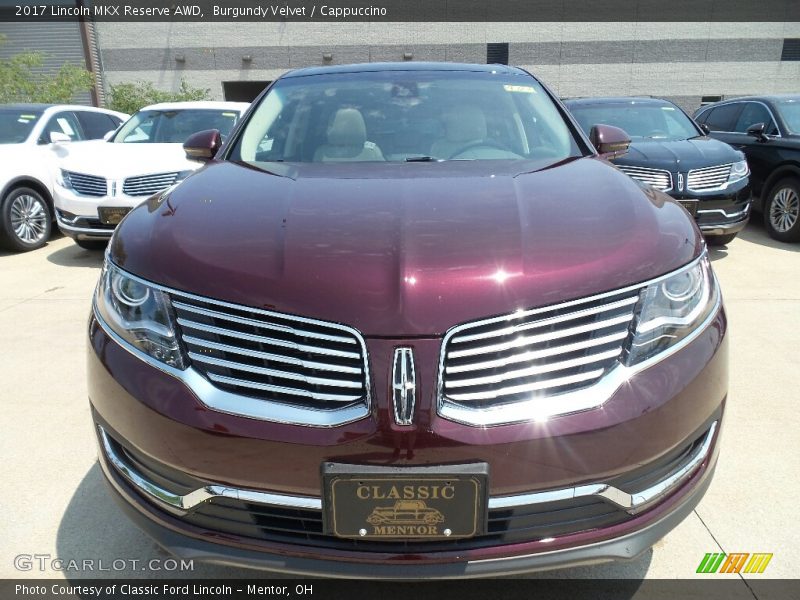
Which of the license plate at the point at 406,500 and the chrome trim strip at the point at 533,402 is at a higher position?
the chrome trim strip at the point at 533,402

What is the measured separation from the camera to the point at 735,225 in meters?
5.58

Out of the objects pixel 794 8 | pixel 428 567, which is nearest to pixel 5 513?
pixel 428 567

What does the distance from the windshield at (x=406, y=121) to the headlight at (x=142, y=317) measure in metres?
1.03

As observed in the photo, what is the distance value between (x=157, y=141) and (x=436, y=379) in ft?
21.2

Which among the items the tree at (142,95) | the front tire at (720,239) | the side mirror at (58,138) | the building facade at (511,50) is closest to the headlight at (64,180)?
the side mirror at (58,138)

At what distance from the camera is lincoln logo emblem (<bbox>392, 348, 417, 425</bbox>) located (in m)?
1.26

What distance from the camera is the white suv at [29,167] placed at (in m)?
6.26

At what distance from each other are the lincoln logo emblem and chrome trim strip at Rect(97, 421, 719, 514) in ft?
0.90

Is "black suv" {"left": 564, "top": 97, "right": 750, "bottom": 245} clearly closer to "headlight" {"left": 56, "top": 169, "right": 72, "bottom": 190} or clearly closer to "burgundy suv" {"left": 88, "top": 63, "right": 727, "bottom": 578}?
"burgundy suv" {"left": 88, "top": 63, "right": 727, "bottom": 578}

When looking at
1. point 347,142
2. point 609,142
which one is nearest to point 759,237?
point 609,142

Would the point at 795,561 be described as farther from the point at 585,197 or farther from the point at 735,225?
the point at 735,225

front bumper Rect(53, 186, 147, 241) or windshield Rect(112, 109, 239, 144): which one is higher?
windshield Rect(112, 109, 239, 144)

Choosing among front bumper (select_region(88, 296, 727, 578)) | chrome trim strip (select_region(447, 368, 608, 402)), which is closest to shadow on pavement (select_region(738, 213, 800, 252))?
front bumper (select_region(88, 296, 727, 578))

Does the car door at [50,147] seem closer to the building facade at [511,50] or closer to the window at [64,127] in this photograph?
the window at [64,127]
